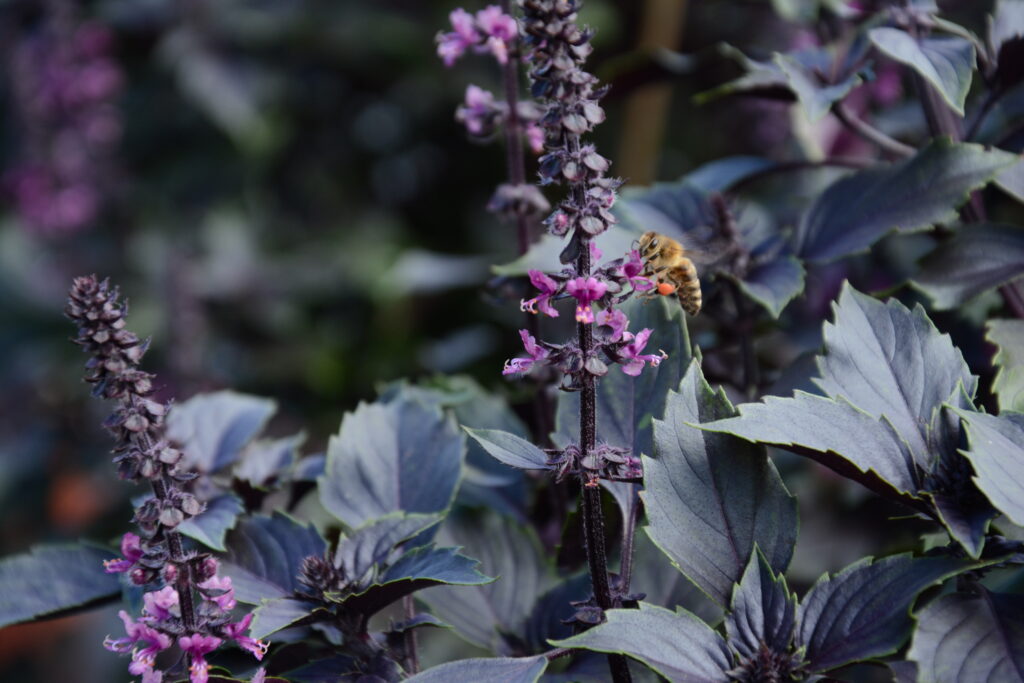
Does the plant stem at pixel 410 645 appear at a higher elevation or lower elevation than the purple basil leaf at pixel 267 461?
lower

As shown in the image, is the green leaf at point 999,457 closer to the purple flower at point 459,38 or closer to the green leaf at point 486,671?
the green leaf at point 486,671

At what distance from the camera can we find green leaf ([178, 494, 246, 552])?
34.4 inches

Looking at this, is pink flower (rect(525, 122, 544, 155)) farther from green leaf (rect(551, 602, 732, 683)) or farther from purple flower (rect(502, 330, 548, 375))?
green leaf (rect(551, 602, 732, 683))

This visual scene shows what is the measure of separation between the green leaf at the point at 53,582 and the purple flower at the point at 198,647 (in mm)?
249

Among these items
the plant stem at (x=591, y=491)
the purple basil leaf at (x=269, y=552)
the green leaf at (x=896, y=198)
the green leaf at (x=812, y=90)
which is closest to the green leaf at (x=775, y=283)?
the green leaf at (x=896, y=198)

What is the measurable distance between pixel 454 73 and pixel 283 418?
1.31 m

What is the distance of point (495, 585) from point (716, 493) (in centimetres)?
30

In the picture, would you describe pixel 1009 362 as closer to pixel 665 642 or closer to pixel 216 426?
pixel 665 642

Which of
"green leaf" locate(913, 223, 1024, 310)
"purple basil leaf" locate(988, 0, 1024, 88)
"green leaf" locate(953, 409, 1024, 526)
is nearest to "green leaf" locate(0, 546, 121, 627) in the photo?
"green leaf" locate(953, 409, 1024, 526)

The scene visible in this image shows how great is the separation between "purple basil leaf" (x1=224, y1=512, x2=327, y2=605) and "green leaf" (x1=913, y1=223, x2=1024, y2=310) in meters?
0.72

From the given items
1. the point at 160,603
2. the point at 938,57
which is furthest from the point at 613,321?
the point at 938,57

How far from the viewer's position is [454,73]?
10.1 ft

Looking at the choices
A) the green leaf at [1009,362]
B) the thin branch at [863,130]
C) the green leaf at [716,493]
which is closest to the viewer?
the green leaf at [716,493]

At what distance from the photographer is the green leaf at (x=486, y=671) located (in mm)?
746
